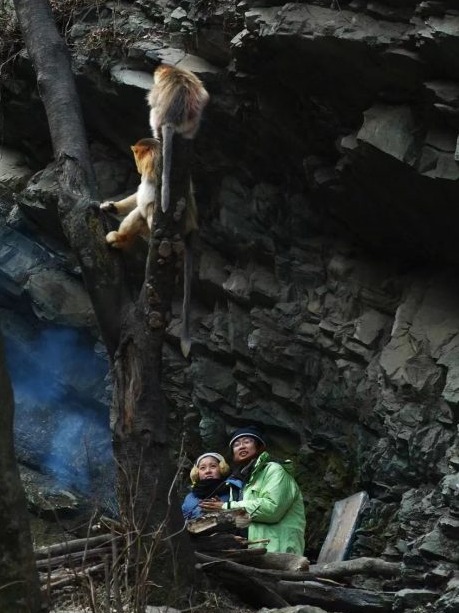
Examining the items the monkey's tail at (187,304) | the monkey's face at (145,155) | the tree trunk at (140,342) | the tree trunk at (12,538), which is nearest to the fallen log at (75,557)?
the tree trunk at (140,342)

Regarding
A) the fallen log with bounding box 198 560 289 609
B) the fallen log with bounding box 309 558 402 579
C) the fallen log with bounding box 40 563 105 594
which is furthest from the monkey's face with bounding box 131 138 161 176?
the fallen log with bounding box 309 558 402 579

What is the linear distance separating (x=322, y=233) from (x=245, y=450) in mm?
2556

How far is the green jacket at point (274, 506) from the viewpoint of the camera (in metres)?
7.74

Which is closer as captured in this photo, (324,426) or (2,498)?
(2,498)

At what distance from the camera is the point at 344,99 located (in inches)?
354

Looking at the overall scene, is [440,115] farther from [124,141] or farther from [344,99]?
[124,141]

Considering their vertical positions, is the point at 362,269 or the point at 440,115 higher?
the point at 440,115

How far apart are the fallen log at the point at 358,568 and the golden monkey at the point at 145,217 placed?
1.77m

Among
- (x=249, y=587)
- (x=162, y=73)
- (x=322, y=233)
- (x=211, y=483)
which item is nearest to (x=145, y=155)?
(x=162, y=73)

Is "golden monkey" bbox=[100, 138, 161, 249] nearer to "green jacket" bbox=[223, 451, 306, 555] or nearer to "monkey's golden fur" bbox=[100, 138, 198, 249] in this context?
"monkey's golden fur" bbox=[100, 138, 198, 249]

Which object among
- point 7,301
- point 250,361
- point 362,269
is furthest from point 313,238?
point 7,301

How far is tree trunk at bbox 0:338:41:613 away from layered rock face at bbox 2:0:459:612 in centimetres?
321

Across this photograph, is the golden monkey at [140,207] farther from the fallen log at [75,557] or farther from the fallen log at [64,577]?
the fallen log at [64,577]

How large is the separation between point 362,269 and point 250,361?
1.43 m
